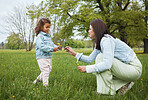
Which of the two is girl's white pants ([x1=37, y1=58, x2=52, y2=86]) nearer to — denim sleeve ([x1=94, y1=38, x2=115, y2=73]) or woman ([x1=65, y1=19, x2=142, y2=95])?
woman ([x1=65, y1=19, x2=142, y2=95])

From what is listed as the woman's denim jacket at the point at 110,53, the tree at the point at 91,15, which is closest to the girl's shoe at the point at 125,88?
the woman's denim jacket at the point at 110,53

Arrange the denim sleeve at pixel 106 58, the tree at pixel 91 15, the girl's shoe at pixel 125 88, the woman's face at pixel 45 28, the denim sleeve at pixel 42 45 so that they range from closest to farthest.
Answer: the denim sleeve at pixel 106 58
the girl's shoe at pixel 125 88
the denim sleeve at pixel 42 45
the woman's face at pixel 45 28
the tree at pixel 91 15

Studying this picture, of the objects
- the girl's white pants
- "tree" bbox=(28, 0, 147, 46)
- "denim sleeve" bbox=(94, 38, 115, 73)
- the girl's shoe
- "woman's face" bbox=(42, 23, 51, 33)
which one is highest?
"tree" bbox=(28, 0, 147, 46)

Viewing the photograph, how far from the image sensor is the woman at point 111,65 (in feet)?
6.46

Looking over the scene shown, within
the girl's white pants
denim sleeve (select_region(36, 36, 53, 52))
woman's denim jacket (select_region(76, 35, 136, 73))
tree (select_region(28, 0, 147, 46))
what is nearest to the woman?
woman's denim jacket (select_region(76, 35, 136, 73))

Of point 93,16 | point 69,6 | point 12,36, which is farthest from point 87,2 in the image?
point 12,36

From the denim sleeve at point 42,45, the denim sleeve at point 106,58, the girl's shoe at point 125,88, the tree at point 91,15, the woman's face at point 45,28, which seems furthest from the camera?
the tree at point 91,15

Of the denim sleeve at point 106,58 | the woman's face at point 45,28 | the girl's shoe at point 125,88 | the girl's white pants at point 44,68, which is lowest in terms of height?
the girl's shoe at point 125,88

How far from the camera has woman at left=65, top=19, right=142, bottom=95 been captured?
1969mm

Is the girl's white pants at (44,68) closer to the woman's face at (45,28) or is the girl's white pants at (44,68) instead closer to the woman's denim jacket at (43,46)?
the woman's denim jacket at (43,46)

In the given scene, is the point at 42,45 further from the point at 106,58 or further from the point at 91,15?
the point at 91,15

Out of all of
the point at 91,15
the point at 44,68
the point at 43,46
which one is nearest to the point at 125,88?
the point at 44,68

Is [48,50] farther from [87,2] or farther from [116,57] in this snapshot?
[87,2]

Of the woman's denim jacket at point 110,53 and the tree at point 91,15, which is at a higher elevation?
the tree at point 91,15
